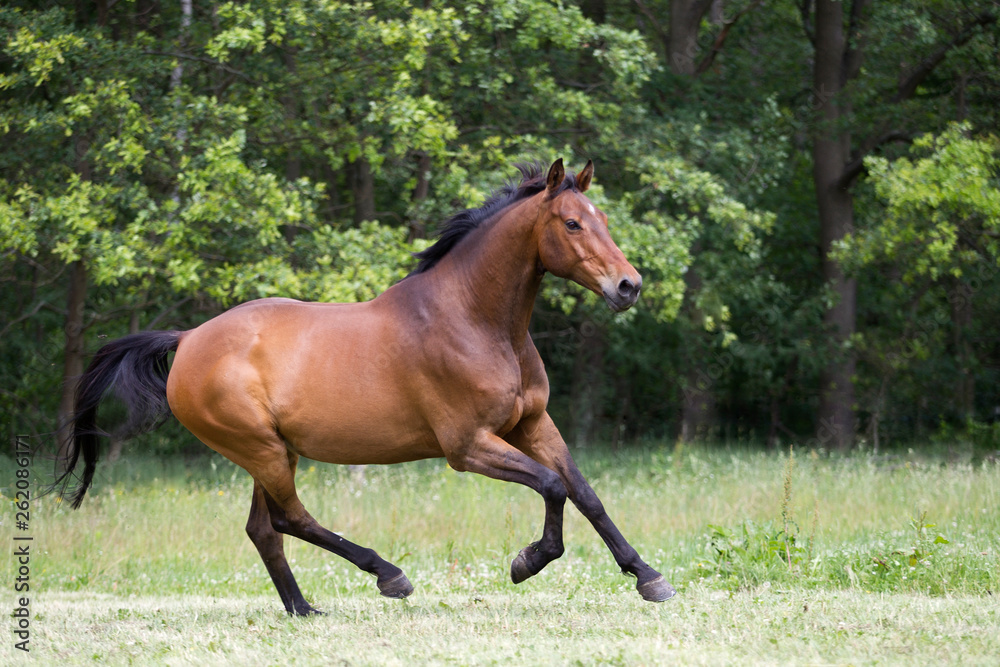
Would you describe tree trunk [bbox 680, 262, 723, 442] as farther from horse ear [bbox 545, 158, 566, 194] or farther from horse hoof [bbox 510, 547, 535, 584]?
horse hoof [bbox 510, 547, 535, 584]

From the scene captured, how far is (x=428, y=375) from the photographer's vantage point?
512 cm

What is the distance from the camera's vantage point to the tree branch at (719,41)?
639 inches

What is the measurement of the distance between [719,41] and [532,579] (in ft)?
42.1

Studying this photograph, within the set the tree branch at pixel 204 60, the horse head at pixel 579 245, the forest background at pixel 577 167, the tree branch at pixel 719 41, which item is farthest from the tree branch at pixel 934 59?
the horse head at pixel 579 245

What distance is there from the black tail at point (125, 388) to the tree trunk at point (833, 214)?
1264 centimetres

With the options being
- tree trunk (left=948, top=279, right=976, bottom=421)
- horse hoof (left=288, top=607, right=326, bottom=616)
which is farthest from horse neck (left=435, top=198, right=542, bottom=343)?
tree trunk (left=948, top=279, right=976, bottom=421)

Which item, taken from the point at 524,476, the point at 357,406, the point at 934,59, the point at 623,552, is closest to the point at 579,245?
the point at 524,476

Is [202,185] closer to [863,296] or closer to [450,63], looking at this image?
[450,63]

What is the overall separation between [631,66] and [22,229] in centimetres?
745

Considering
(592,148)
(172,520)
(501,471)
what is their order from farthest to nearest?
(592,148), (172,520), (501,471)

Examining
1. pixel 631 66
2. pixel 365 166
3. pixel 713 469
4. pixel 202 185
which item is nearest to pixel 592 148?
pixel 631 66

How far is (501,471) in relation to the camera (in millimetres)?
4914

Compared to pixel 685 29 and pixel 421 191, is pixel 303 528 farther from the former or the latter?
pixel 685 29

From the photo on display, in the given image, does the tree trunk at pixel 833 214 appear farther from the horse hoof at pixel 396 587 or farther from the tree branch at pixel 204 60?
the horse hoof at pixel 396 587
